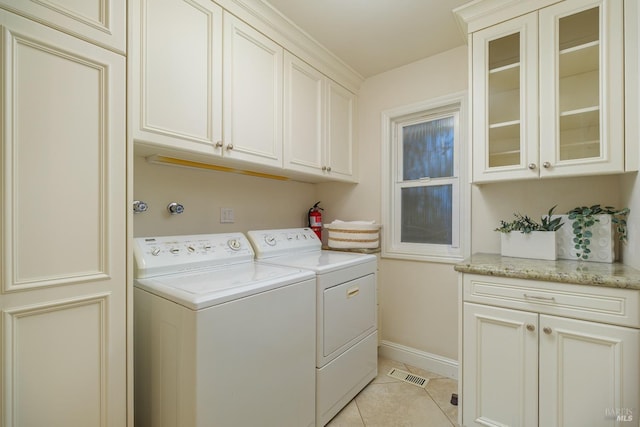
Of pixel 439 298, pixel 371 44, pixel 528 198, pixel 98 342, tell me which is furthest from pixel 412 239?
pixel 98 342

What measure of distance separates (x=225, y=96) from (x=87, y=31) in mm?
647

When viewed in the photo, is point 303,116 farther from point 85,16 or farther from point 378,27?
point 85,16

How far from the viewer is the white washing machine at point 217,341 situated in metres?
1.08

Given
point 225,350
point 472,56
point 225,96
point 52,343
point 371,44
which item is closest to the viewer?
point 52,343

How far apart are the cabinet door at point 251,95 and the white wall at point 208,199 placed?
434 mm

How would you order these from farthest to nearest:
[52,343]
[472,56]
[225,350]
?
[472,56]
[225,350]
[52,343]

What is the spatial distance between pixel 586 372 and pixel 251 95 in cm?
220

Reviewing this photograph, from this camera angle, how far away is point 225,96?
1.61 meters

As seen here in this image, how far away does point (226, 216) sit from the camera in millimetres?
2084

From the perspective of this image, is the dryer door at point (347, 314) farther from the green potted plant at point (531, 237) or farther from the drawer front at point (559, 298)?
the green potted plant at point (531, 237)

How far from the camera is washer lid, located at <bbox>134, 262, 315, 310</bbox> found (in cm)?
112

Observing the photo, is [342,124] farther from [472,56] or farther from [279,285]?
[279,285]

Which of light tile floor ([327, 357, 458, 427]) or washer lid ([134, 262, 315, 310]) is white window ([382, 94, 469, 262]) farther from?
washer lid ([134, 262, 315, 310])

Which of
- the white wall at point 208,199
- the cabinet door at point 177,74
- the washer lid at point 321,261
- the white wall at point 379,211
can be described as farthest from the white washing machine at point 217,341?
the white wall at point 379,211
